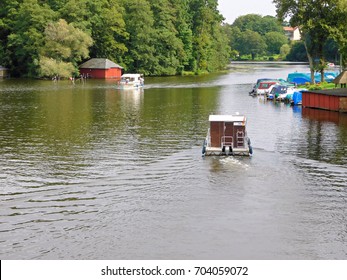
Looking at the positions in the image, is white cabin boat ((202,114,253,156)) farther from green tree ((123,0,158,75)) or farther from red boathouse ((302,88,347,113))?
green tree ((123,0,158,75))

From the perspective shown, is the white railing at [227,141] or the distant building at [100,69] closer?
the white railing at [227,141]

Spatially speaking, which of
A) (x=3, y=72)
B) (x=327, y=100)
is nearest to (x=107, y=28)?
(x=3, y=72)

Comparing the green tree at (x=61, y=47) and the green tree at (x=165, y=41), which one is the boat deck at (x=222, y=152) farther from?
the green tree at (x=165, y=41)

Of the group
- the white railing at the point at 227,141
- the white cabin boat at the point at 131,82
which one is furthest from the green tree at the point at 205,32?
the white railing at the point at 227,141

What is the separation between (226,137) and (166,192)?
32.8ft

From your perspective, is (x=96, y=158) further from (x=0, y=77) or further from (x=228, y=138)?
(x=0, y=77)

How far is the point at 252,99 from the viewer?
84.1m

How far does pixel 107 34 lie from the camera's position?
5694 inches

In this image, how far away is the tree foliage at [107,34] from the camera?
422 ft

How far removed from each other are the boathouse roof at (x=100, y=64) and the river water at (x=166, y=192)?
7865cm

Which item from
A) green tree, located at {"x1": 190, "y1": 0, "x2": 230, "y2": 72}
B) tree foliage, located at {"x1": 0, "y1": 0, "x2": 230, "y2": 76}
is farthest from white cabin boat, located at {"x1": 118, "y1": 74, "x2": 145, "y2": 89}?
green tree, located at {"x1": 190, "y1": 0, "x2": 230, "y2": 72}

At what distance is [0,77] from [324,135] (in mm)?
98120

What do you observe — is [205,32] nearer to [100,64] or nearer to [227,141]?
[100,64]
